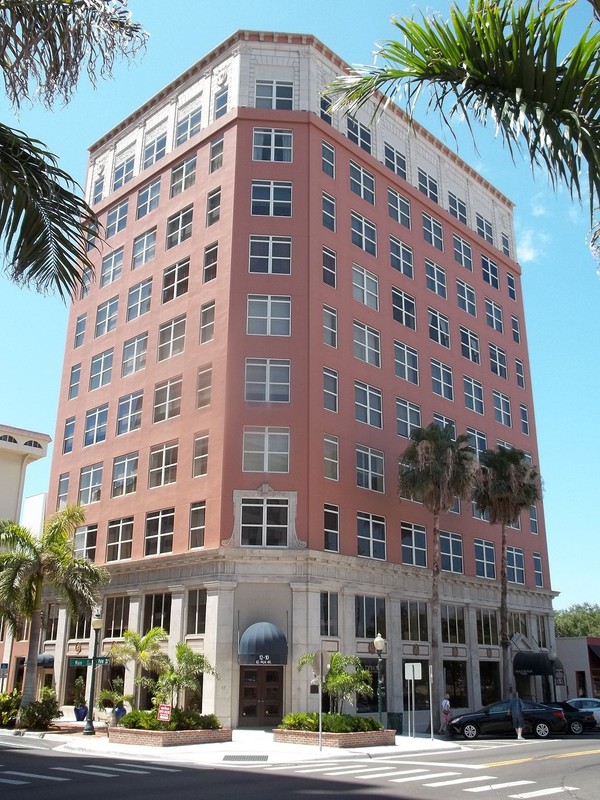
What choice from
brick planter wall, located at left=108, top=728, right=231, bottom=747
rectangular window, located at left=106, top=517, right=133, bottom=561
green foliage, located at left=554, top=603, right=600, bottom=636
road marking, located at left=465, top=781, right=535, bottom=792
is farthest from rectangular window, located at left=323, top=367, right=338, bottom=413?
green foliage, located at left=554, top=603, right=600, bottom=636

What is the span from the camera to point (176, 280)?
150 feet

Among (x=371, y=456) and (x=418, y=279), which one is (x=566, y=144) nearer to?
(x=371, y=456)

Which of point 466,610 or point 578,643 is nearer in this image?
point 466,610

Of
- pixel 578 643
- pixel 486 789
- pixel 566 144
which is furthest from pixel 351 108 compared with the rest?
pixel 578 643

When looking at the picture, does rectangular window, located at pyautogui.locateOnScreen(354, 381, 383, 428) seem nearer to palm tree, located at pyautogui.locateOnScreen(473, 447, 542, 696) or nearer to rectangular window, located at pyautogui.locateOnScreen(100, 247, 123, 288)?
palm tree, located at pyautogui.locateOnScreen(473, 447, 542, 696)

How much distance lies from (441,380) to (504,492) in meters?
9.09

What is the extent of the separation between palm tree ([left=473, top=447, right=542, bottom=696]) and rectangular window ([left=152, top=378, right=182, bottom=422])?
17.6 metres

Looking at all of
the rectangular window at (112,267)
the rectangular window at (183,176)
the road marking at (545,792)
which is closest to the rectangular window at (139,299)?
the rectangular window at (112,267)

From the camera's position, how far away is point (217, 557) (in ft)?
122

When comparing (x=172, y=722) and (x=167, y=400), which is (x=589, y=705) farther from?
(x=167, y=400)

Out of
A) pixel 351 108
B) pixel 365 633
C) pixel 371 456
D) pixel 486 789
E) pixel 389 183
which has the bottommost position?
pixel 486 789

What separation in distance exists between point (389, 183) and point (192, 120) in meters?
13.1

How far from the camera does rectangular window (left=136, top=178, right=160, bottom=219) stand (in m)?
49.7

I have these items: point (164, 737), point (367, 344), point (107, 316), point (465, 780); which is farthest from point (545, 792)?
point (107, 316)
